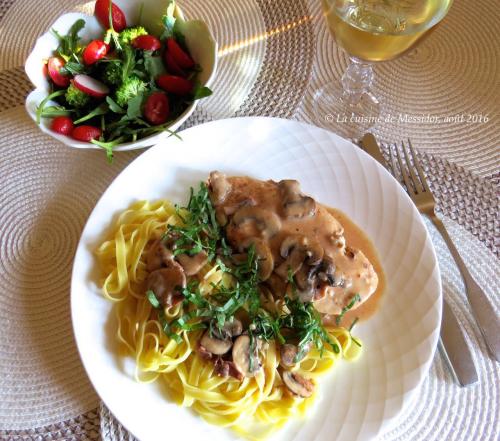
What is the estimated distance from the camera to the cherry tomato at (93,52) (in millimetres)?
2256

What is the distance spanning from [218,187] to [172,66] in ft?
2.25

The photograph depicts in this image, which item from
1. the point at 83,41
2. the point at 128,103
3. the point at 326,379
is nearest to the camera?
the point at 326,379

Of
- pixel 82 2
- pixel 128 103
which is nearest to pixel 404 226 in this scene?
pixel 128 103

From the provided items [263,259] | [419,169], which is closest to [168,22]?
[263,259]

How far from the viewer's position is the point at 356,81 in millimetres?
2482

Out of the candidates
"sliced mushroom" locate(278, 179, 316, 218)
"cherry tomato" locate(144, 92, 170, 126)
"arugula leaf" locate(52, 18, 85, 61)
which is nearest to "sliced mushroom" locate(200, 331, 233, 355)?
"sliced mushroom" locate(278, 179, 316, 218)

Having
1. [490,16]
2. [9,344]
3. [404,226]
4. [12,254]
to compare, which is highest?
[490,16]

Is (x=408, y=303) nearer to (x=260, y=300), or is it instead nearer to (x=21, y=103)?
(x=260, y=300)

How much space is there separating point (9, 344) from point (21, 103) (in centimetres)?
117

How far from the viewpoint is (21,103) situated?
243cm

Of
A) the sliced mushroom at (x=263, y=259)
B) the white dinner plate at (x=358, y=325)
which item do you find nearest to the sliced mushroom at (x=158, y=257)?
the white dinner plate at (x=358, y=325)

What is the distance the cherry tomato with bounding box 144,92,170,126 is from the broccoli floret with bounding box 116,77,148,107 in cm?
6

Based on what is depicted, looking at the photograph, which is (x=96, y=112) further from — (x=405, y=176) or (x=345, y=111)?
(x=405, y=176)

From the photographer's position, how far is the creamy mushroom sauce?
1876 millimetres
